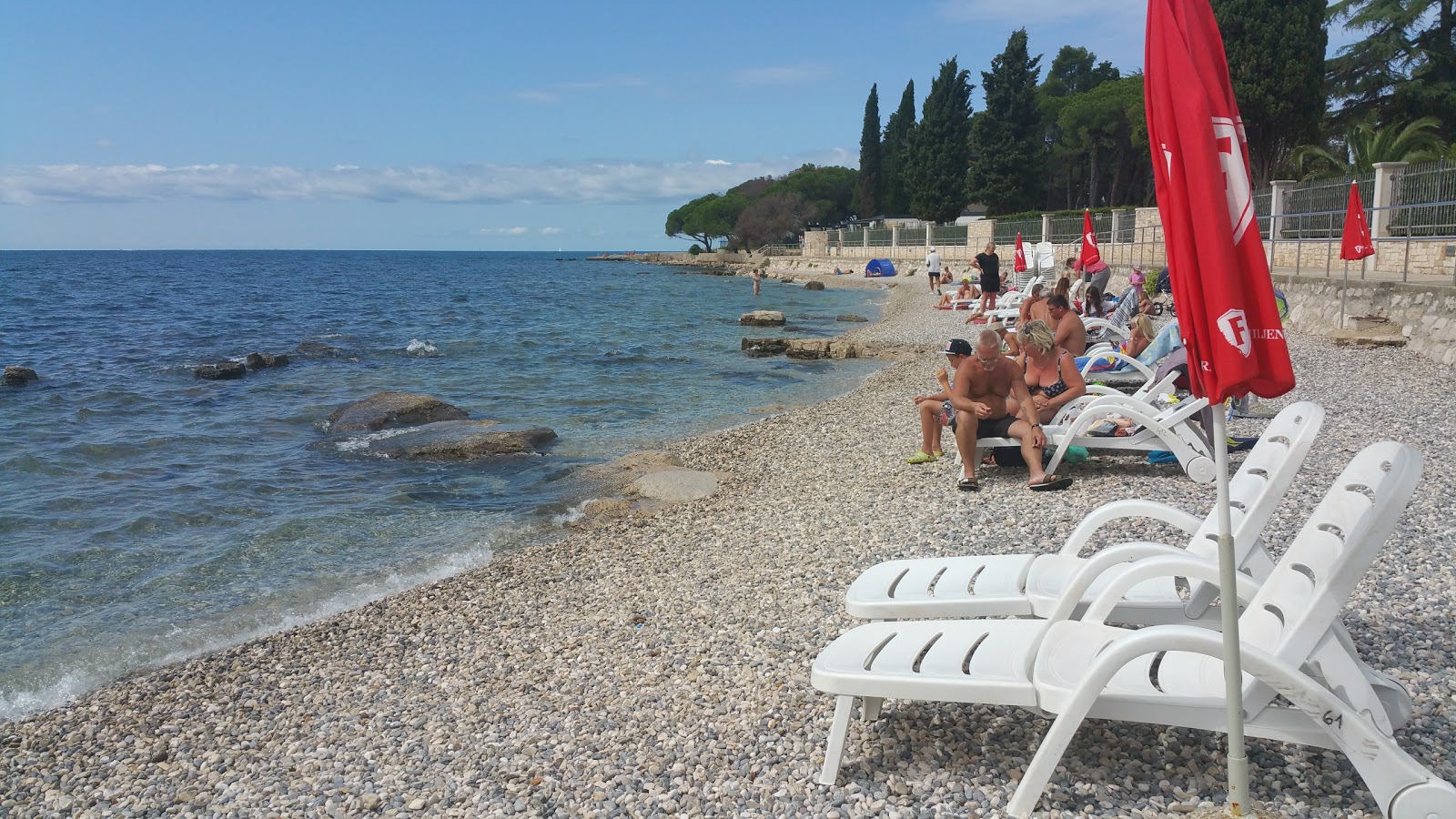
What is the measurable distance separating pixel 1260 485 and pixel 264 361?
23.0 meters

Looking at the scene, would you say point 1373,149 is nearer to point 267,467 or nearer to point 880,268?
point 880,268

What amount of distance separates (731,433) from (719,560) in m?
6.19

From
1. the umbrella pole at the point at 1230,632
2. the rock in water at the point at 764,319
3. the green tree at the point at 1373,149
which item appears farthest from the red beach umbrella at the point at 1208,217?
the green tree at the point at 1373,149

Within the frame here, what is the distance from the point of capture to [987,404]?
23.8 feet

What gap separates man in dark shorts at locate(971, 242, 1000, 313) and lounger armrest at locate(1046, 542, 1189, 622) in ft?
64.1

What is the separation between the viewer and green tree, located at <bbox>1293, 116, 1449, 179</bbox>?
27625 mm

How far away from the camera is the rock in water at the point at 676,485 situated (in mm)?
9227

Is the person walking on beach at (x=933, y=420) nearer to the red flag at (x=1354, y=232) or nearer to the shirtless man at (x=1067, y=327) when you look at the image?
the shirtless man at (x=1067, y=327)

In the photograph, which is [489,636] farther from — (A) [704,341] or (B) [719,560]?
(A) [704,341]

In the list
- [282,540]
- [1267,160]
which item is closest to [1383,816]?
[282,540]

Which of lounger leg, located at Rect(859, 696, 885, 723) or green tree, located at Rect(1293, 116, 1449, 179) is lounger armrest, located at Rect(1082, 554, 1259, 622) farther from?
green tree, located at Rect(1293, 116, 1449, 179)

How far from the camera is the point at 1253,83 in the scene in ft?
99.9

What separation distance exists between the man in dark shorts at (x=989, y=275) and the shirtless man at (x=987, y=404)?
15.8 meters

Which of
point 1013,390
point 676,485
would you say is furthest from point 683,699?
point 676,485
